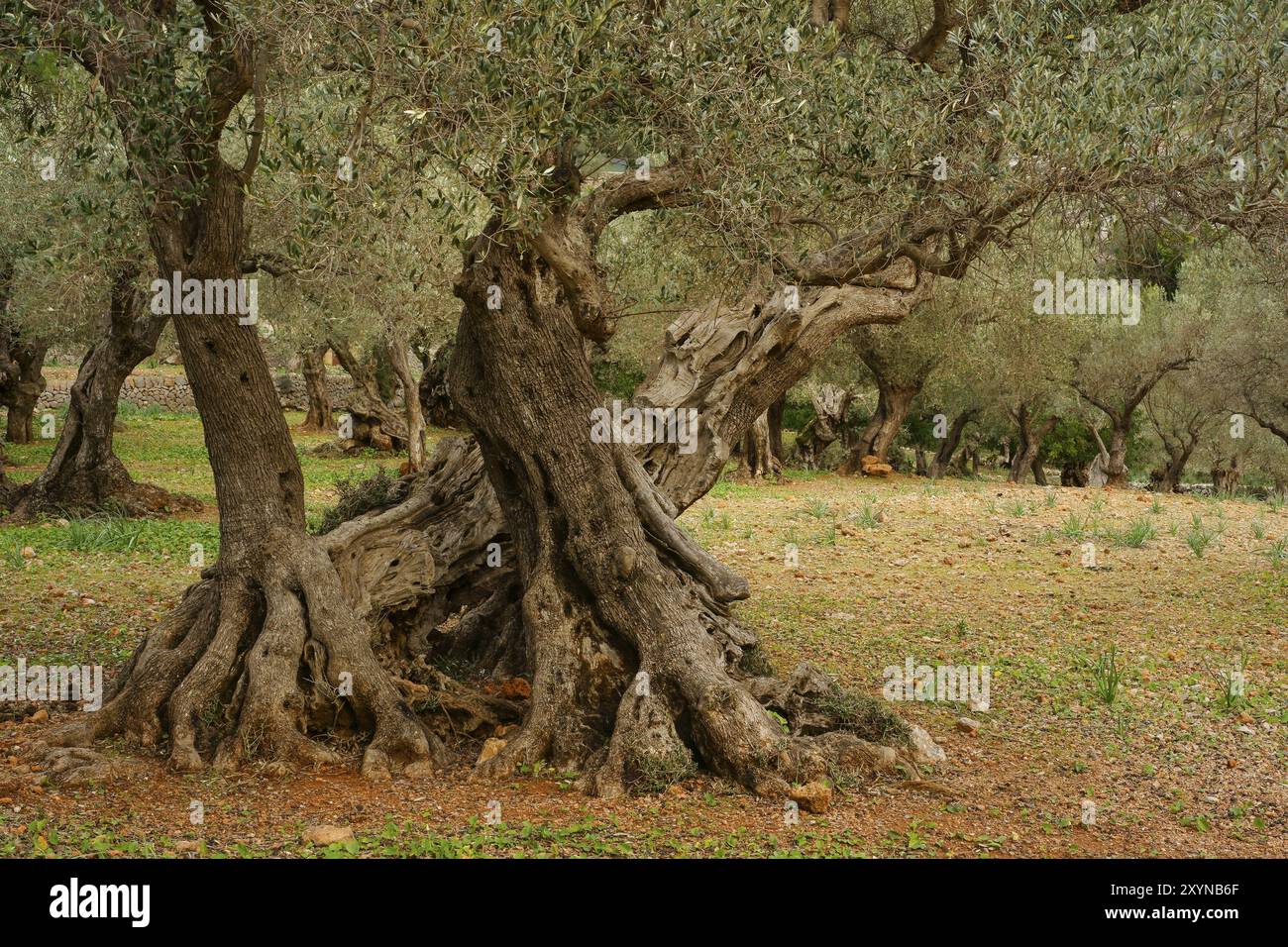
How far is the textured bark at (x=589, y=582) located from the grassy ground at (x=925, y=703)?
0.35 meters

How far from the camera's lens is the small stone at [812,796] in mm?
6586

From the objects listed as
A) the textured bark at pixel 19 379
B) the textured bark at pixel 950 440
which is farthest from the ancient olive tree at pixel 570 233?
the textured bark at pixel 950 440

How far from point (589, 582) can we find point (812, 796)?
2207 millimetres

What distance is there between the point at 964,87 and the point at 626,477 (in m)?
3.57

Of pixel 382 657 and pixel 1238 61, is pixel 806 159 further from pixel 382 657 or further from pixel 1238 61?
pixel 382 657

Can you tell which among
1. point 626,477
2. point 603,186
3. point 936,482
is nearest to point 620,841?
point 626,477

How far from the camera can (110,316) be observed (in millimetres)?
16703

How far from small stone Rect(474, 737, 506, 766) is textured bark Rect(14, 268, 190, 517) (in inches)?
465

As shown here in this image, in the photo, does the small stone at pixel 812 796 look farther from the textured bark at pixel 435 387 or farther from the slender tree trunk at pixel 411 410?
the textured bark at pixel 435 387

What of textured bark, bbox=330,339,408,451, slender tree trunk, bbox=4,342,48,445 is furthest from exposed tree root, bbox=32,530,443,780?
textured bark, bbox=330,339,408,451

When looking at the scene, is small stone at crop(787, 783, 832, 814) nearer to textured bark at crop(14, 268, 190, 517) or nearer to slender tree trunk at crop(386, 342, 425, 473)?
textured bark at crop(14, 268, 190, 517)

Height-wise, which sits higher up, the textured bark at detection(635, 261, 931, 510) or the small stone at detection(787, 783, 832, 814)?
the textured bark at detection(635, 261, 931, 510)

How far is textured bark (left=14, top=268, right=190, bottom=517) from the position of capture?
16.7m

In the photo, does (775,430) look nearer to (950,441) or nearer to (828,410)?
(828,410)
